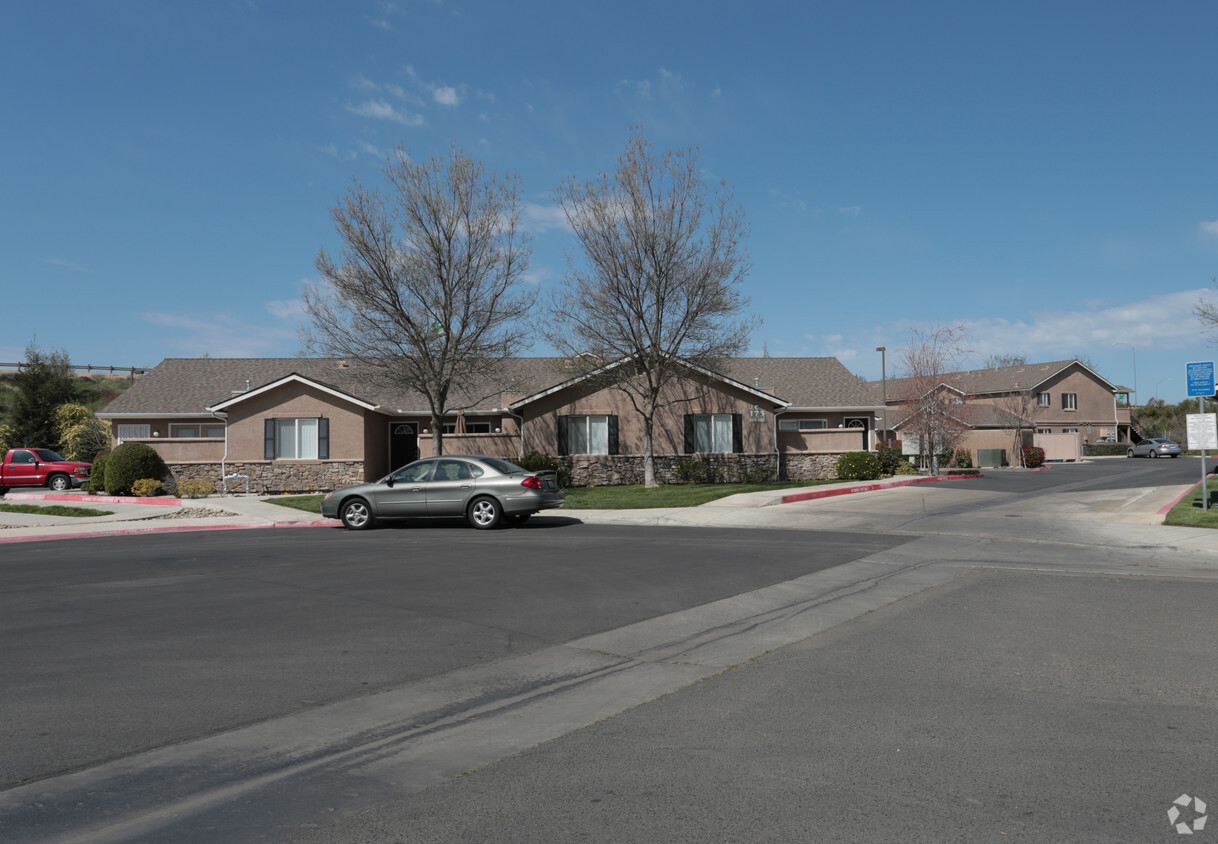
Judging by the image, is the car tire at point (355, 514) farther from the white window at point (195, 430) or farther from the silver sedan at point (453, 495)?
the white window at point (195, 430)

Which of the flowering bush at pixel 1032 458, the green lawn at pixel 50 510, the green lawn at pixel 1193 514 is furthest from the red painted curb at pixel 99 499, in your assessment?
the flowering bush at pixel 1032 458

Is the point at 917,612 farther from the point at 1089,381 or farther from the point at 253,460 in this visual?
the point at 1089,381

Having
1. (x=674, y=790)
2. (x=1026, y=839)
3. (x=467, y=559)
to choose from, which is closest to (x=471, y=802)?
(x=674, y=790)

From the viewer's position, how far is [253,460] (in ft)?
99.0

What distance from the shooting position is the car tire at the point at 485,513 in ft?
58.3

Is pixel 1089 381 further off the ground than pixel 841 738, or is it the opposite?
pixel 1089 381

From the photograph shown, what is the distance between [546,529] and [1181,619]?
1192cm

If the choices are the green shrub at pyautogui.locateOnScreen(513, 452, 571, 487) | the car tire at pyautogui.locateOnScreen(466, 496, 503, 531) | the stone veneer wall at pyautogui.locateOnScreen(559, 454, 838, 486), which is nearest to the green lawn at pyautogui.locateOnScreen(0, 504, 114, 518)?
the car tire at pyautogui.locateOnScreen(466, 496, 503, 531)

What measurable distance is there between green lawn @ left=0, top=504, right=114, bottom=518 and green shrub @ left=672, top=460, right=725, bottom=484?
18533mm

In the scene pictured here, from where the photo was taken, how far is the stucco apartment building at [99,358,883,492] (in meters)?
30.3

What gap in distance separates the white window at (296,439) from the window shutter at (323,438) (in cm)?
18

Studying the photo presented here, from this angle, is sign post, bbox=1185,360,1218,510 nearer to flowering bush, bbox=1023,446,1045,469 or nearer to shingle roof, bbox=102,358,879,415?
shingle roof, bbox=102,358,879,415

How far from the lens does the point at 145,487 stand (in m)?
28.5

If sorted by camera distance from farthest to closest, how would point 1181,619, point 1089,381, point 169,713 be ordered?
1. point 1089,381
2. point 1181,619
3. point 169,713
